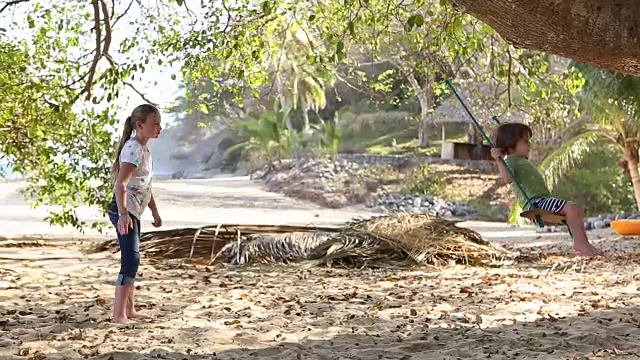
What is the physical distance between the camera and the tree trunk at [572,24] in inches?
143

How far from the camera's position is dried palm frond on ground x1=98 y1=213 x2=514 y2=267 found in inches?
377

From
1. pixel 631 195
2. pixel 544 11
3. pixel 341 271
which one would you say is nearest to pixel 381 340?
pixel 544 11

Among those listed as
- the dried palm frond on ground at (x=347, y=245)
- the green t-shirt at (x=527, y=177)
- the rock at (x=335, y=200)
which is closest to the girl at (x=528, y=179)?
the green t-shirt at (x=527, y=177)

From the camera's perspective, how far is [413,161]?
29.7 meters

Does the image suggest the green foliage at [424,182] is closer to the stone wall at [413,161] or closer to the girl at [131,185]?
the stone wall at [413,161]

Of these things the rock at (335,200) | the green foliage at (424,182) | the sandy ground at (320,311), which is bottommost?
the rock at (335,200)

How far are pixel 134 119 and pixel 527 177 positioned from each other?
305 cm

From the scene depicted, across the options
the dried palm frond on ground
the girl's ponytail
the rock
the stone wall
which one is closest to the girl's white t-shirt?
the girl's ponytail

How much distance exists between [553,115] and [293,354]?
1463cm

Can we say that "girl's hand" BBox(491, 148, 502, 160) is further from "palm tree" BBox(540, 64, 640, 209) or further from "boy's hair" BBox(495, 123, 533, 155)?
"palm tree" BBox(540, 64, 640, 209)

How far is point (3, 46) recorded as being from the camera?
8125 mm

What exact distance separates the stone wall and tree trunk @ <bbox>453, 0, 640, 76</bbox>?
81.3 ft

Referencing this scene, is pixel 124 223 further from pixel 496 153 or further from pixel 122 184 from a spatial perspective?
pixel 496 153

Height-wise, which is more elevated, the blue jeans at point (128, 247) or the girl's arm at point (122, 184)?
the girl's arm at point (122, 184)
